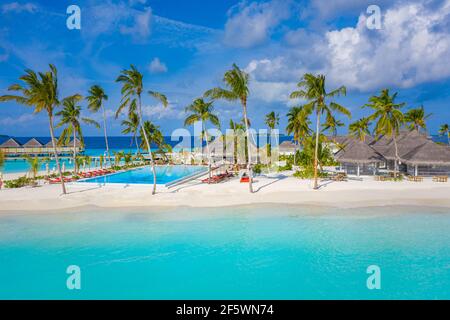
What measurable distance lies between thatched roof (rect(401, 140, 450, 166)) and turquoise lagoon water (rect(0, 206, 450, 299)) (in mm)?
9517

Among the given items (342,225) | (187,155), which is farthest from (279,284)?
(187,155)

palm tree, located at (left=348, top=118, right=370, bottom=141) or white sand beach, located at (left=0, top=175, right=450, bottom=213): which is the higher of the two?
palm tree, located at (left=348, top=118, right=370, bottom=141)

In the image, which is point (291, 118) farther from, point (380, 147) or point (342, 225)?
point (342, 225)

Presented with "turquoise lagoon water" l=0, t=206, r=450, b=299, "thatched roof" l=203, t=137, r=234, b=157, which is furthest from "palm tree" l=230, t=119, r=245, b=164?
"turquoise lagoon water" l=0, t=206, r=450, b=299

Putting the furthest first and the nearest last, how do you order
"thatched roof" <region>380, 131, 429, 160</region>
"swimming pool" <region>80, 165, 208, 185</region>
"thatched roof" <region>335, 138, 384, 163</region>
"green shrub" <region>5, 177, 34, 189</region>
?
"thatched roof" <region>380, 131, 429, 160</region> < "thatched roof" <region>335, 138, 384, 163</region> < "swimming pool" <region>80, 165, 208, 185</region> < "green shrub" <region>5, 177, 34, 189</region>

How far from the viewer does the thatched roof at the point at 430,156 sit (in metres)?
23.5

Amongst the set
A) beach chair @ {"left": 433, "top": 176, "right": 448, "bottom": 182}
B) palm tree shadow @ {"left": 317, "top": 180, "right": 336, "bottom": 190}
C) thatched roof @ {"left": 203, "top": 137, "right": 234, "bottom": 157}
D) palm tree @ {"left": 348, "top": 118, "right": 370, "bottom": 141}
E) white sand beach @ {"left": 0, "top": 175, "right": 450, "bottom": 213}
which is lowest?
white sand beach @ {"left": 0, "top": 175, "right": 450, "bottom": 213}

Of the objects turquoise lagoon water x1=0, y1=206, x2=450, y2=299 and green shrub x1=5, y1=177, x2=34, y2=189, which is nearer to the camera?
turquoise lagoon water x1=0, y1=206, x2=450, y2=299

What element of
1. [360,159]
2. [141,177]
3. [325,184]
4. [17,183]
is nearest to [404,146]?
[360,159]

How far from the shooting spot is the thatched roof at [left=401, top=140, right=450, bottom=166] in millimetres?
23531

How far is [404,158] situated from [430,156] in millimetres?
1950

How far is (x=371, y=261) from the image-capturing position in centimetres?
1025
